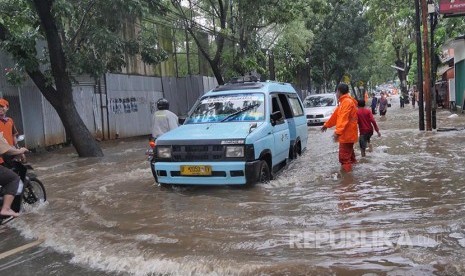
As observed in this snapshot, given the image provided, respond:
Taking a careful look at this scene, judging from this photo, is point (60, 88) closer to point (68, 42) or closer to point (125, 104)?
point (68, 42)

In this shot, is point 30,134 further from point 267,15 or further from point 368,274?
point 368,274

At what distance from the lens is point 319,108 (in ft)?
68.4

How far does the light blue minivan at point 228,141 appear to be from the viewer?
7.25 meters

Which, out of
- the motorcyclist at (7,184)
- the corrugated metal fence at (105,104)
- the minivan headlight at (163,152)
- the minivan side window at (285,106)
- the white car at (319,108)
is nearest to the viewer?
the motorcyclist at (7,184)

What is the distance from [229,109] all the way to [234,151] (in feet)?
5.22

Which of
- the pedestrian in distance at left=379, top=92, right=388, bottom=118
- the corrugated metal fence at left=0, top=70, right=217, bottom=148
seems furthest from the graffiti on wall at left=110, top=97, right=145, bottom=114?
the pedestrian in distance at left=379, top=92, right=388, bottom=118

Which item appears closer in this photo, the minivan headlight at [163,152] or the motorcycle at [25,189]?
the motorcycle at [25,189]

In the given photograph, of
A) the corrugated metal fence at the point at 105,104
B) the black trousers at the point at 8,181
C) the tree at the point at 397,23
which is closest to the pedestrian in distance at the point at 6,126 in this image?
the black trousers at the point at 8,181

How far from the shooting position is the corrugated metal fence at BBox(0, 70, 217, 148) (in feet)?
47.1

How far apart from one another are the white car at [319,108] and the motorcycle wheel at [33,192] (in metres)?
13.7

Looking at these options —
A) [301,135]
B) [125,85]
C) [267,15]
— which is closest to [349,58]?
[267,15]

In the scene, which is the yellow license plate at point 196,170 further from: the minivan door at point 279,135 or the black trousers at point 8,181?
the black trousers at point 8,181

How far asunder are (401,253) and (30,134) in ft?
41.3

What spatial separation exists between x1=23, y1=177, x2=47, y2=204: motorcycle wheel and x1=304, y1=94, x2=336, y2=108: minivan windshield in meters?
15.7
